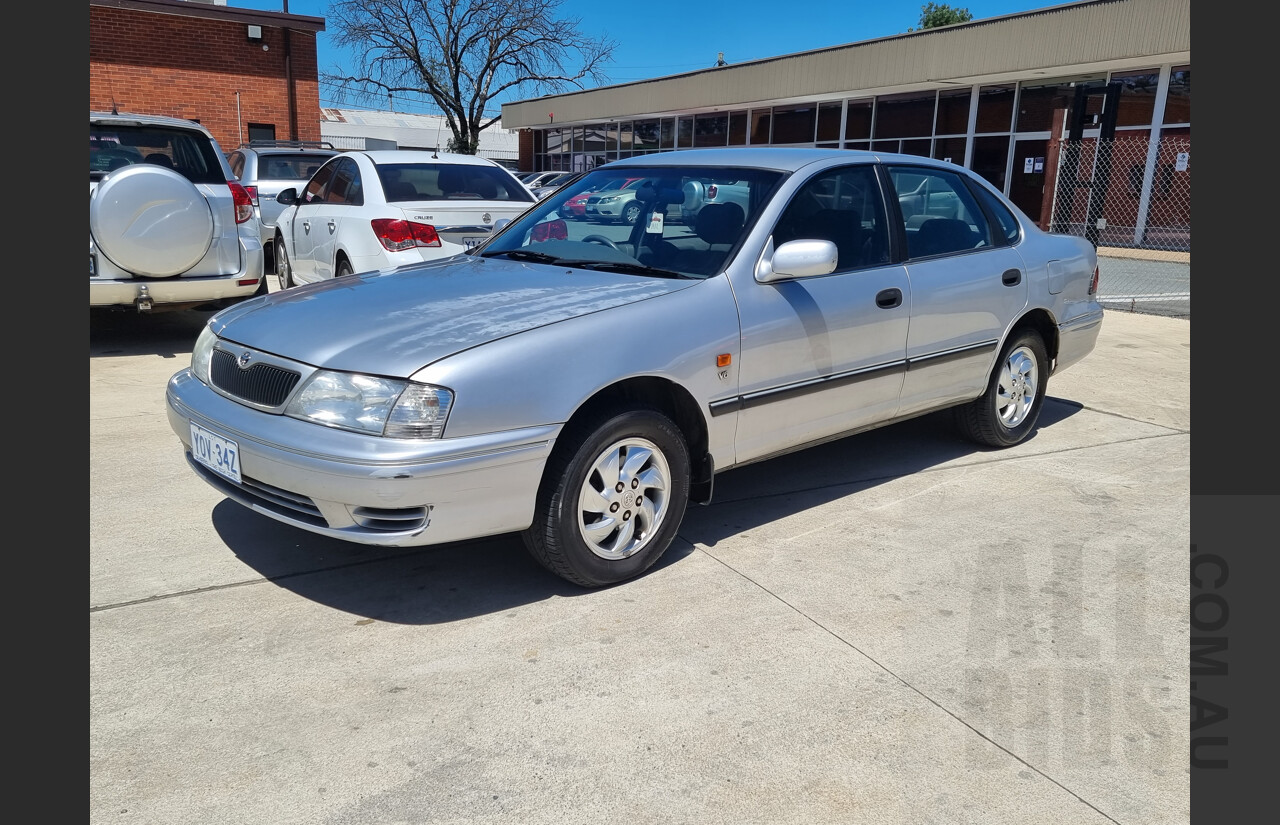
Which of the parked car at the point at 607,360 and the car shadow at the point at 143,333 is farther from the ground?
the parked car at the point at 607,360

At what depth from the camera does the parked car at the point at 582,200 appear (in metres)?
4.70

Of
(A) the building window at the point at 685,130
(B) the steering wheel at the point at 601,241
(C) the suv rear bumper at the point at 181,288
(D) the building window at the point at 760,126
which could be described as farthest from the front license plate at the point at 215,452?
(A) the building window at the point at 685,130

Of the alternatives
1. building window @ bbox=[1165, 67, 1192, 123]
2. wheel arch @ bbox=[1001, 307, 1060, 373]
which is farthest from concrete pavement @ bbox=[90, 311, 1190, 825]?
building window @ bbox=[1165, 67, 1192, 123]

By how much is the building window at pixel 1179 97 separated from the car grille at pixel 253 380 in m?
19.9

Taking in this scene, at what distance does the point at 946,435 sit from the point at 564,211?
281 centimetres

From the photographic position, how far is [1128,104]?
1941cm

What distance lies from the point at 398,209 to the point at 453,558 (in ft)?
14.2

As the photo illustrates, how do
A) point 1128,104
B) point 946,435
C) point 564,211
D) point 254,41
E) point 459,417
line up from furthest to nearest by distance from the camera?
point 254,41, point 1128,104, point 946,435, point 564,211, point 459,417

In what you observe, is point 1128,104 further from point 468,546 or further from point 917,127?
→ point 468,546

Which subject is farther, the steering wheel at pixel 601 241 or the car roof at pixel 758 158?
the car roof at pixel 758 158

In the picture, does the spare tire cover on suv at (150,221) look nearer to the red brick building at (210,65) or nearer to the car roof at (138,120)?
the car roof at (138,120)

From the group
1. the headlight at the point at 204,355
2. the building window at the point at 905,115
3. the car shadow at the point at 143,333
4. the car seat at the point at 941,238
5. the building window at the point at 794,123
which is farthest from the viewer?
the building window at the point at 794,123
